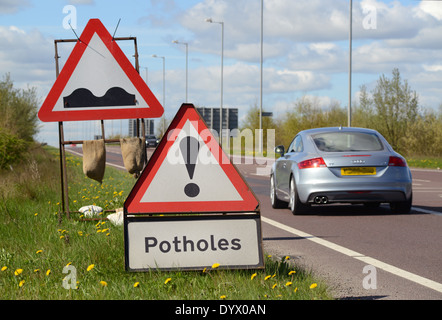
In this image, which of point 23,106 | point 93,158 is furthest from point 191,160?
point 23,106

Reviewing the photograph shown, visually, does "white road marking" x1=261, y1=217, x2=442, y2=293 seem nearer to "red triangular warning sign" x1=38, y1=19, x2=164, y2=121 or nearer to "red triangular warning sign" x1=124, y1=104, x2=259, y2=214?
"red triangular warning sign" x1=124, y1=104, x2=259, y2=214

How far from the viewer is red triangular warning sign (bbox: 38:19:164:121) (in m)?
7.20

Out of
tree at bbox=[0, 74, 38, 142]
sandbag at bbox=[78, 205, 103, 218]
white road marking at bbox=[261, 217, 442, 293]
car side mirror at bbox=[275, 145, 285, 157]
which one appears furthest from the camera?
tree at bbox=[0, 74, 38, 142]

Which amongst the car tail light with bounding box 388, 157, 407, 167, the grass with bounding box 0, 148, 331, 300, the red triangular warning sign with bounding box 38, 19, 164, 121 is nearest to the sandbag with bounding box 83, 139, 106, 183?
the red triangular warning sign with bounding box 38, 19, 164, 121

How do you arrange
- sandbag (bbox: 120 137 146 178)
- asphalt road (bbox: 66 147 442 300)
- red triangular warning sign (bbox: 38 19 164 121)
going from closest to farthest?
asphalt road (bbox: 66 147 442 300), sandbag (bbox: 120 137 146 178), red triangular warning sign (bbox: 38 19 164 121)

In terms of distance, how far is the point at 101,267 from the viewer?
5.93 m

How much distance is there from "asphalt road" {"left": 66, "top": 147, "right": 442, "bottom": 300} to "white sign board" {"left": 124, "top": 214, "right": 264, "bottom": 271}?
30.7 inches

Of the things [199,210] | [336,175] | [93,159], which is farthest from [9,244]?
[336,175]

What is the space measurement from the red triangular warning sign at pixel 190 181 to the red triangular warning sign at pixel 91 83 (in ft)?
6.05

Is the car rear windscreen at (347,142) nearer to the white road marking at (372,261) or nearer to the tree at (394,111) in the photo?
the white road marking at (372,261)

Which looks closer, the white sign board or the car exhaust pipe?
the white sign board

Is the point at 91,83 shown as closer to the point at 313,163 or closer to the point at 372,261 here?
the point at 372,261

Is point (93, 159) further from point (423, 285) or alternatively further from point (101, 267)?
point (423, 285)
